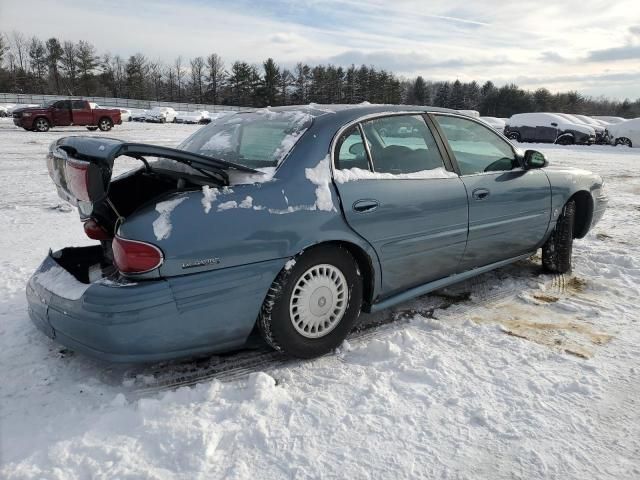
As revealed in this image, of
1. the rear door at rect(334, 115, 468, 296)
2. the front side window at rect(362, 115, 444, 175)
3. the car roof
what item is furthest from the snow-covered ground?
the car roof

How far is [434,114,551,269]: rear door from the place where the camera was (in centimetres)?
370

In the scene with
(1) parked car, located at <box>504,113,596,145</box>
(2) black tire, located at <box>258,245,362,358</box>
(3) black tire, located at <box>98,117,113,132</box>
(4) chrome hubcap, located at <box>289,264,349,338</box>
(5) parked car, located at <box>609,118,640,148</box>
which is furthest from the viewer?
(1) parked car, located at <box>504,113,596,145</box>

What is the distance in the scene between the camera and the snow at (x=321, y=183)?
285 centimetres

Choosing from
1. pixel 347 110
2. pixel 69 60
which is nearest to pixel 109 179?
pixel 347 110

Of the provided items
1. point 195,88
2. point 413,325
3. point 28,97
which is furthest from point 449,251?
point 195,88

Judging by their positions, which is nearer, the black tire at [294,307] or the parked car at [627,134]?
the black tire at [294,307]

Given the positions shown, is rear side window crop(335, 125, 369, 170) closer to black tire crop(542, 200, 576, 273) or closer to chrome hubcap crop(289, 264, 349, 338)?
chrome hubcap crop(289, 264, 349, 338)

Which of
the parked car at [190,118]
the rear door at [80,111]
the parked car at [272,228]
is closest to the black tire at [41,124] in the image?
the rear door at [80,111]

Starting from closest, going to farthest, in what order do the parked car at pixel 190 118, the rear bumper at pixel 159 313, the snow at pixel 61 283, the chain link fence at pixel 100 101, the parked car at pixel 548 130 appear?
the rear bumper at pixel 159 313 < the snow at pixel 61 283 < the parked car at pixel 548 130 < the parked car at pixel 190 118 < the chain link fence at pixel 100 101

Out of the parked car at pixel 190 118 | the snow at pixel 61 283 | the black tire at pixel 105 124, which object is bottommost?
the parked car at pixel 190 118

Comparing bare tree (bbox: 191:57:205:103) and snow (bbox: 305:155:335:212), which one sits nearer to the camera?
snow (bbox: 305:155:335:212)

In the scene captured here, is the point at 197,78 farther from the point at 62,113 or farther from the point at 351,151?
the point at 351,151

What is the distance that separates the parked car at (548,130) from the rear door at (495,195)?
2340 cm

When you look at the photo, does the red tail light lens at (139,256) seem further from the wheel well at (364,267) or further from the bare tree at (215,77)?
the bare tree at (215,77)
